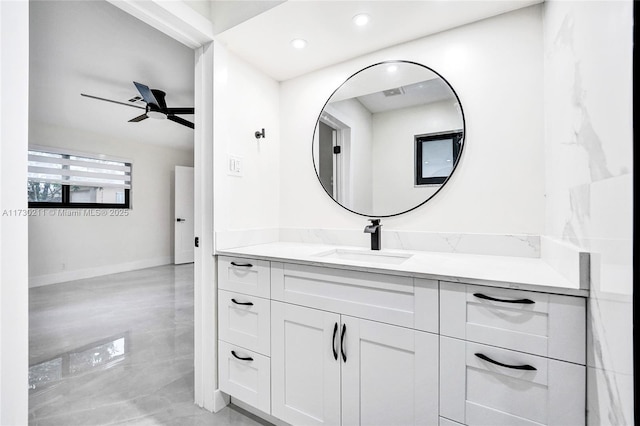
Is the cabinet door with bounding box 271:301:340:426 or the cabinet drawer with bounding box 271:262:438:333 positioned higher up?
the cabinet drawer with bounding box 271:262:438:333

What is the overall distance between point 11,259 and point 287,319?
104cm

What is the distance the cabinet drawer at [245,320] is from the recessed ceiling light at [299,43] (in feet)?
4.87

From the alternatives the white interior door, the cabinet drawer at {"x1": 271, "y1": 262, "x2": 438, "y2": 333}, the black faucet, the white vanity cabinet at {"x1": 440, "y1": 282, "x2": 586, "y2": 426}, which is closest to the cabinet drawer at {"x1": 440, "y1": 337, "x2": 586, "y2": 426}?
the white vanity cabinet at {"x1": 440, "y1": 282, "x2": 586, "y2": 426}

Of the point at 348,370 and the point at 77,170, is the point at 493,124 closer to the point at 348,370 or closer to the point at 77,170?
the point at 348,370

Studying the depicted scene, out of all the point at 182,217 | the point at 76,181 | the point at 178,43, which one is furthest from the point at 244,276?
the point at 182,217

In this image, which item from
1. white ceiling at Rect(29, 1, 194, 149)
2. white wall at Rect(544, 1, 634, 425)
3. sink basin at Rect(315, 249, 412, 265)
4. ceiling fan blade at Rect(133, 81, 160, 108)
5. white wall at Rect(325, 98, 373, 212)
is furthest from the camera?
ceiling fan blade at Rect(133, 81, 160, 108)

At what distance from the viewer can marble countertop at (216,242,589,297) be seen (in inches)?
36.4

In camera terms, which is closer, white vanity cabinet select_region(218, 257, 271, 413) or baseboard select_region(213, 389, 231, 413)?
white vanity cabinet select_region(218, 257, 271, 413)

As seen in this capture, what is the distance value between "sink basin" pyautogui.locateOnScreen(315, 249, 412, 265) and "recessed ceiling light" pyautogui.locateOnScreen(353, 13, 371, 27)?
1.25m

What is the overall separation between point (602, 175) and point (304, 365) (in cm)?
129

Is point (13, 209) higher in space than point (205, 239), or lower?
higher

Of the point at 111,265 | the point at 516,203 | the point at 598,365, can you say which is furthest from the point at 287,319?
the point at 111,265

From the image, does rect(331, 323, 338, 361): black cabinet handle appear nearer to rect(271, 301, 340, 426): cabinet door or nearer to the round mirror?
rect(271, 301, 340, 426): cabinet door

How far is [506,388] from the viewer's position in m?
0.96
